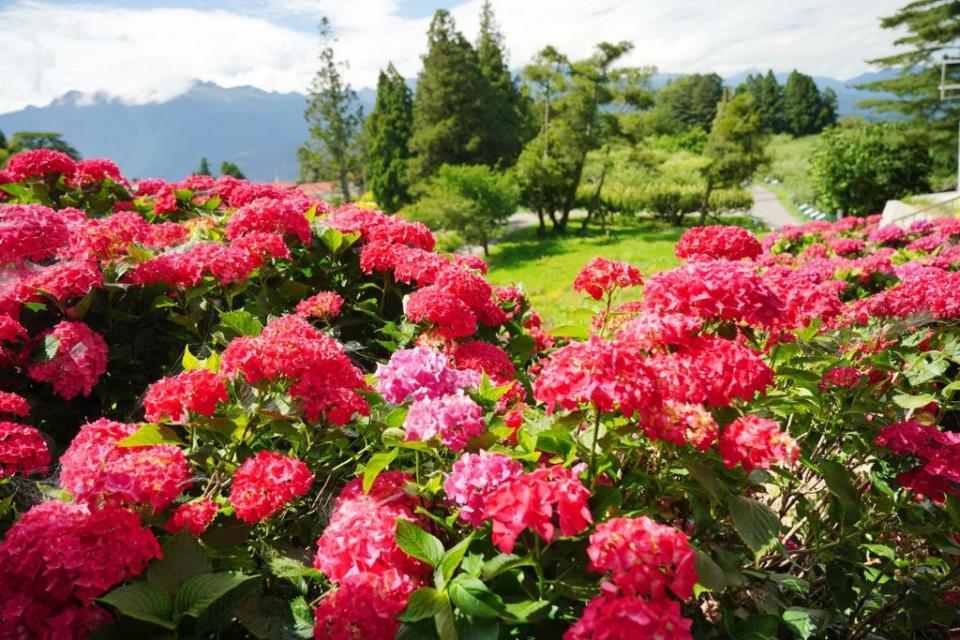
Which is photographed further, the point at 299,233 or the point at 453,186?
the point at 453,186

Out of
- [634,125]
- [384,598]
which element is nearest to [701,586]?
[384,598]

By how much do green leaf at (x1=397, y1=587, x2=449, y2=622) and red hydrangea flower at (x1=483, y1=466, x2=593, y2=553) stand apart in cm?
15

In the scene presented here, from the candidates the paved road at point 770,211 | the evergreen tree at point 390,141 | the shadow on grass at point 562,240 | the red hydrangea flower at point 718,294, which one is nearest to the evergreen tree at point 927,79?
the paved road at point 770,211

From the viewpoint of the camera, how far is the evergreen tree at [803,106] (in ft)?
183

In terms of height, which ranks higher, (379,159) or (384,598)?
(379,159)

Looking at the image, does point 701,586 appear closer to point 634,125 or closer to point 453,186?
point 453,186

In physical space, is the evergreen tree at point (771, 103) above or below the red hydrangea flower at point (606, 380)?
above

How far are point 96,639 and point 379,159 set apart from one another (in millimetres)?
31370

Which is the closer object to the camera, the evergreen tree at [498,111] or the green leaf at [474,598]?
the green leaf at [474,598]

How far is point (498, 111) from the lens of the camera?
1173 inches

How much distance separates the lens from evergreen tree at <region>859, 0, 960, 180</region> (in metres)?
25.4

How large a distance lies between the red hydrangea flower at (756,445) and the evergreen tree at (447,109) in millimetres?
27593

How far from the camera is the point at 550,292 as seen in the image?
11.7m

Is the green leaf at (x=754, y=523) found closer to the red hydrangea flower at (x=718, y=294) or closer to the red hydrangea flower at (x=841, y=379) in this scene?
the red hydrangea flower at (x=718, y=294)
